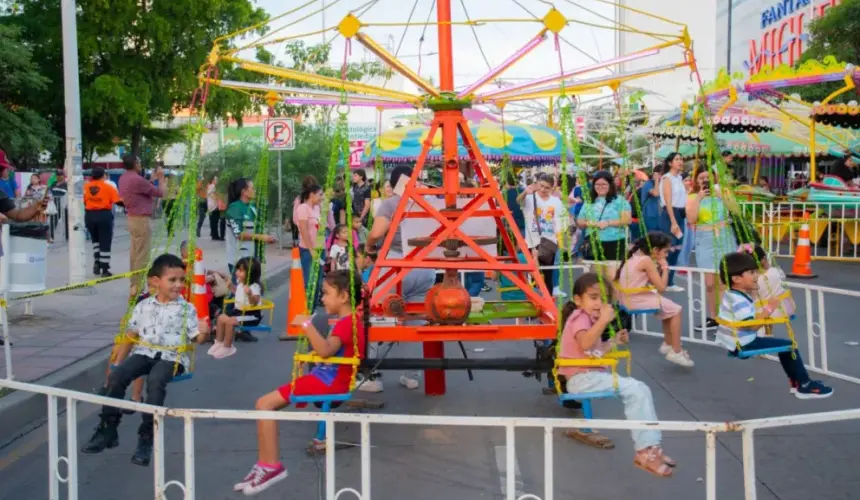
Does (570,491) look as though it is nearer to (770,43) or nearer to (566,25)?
(566,25)

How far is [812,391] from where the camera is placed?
6.57 meters

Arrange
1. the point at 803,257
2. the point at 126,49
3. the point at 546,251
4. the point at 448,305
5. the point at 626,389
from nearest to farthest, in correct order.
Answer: the point at 626,389 < the point at 448,305 < the point at 546,251 < the point at 803,257 < the point at 126,49

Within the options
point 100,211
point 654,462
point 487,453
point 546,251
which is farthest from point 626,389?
point 100,211

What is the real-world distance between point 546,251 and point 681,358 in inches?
120

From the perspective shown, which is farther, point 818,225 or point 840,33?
point 840,33

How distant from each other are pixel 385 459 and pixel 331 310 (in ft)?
3.13

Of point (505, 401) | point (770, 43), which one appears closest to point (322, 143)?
point (505, 401)

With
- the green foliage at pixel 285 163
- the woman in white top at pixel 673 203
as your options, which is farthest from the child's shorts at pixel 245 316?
the green foliage at pixel 285 163

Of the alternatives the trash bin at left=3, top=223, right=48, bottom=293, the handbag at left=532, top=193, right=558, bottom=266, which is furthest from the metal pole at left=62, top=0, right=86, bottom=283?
the handbag at left=532, top=193, right=558, bottom=266

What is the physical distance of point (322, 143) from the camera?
74.0ft

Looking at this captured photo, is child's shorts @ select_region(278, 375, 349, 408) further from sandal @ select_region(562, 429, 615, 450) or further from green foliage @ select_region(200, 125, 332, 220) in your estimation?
green foliage @ select_region(200, 125, 332, 220)

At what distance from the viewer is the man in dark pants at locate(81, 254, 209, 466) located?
5512mm

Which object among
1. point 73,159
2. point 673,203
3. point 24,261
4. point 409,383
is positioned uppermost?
point 73,159

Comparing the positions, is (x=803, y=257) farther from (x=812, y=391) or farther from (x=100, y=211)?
(x=100, y=211)
